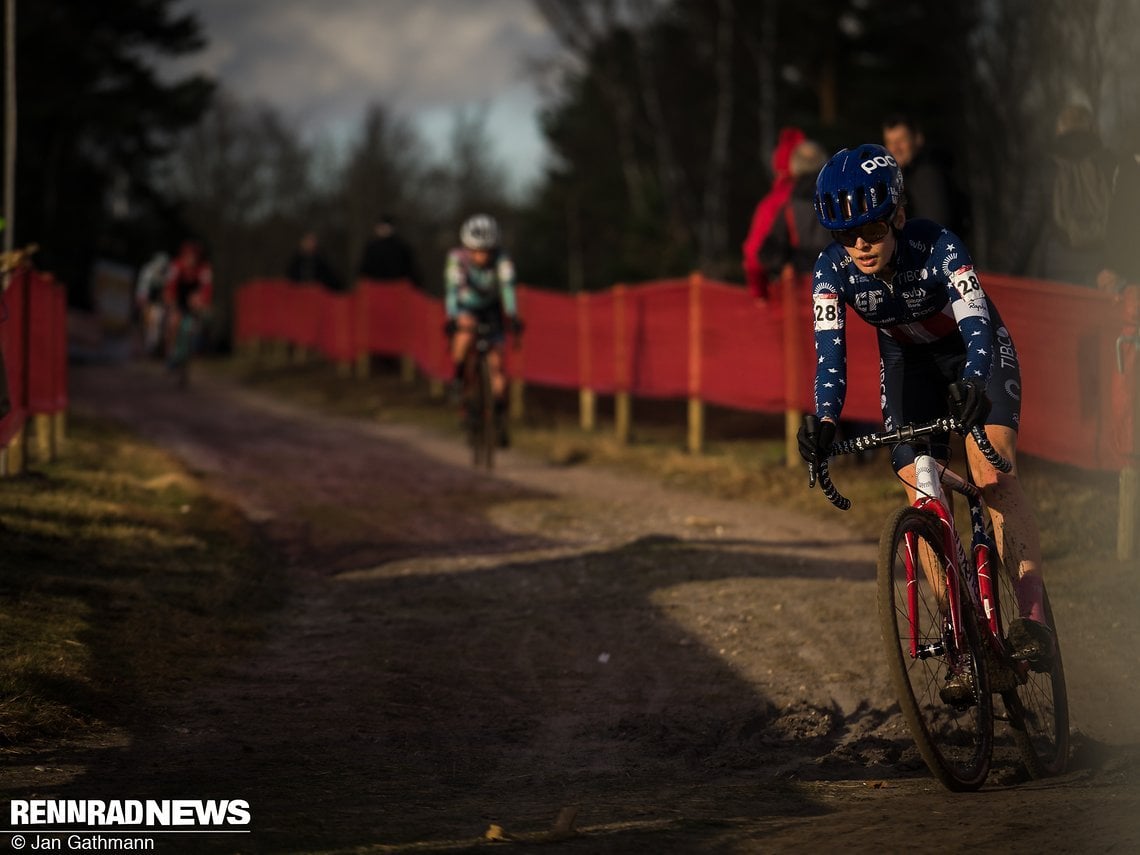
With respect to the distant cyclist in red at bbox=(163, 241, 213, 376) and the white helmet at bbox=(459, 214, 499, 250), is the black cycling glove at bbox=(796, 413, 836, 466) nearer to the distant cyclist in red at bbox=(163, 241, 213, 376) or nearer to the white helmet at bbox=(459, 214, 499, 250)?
the white helmet at bbox=(459, 214, 499, 250)

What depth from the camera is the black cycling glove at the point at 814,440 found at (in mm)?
5547

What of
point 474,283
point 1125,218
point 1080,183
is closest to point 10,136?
point 474,283

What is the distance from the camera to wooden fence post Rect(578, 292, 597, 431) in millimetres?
18219

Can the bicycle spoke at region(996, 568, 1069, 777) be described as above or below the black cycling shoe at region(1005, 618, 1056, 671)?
below

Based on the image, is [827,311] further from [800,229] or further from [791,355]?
[791,355]

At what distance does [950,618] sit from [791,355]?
8.15 metres

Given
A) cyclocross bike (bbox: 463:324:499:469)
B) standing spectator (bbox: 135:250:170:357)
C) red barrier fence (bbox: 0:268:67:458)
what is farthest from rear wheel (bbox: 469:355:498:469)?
standing spectator (bbox: 135:250:170:357)

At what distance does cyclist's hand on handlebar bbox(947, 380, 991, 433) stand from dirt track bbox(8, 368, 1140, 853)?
1.15 m

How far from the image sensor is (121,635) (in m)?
7.80

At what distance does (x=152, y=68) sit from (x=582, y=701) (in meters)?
36.0

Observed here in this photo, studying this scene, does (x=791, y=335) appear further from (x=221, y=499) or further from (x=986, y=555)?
(x=986, y=555)

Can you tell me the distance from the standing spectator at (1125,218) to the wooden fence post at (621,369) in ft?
25.7

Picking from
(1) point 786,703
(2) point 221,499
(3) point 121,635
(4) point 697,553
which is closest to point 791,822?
(1) point 786,703

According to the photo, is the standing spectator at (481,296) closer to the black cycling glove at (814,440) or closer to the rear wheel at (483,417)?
the rear wheel at (483,417)
